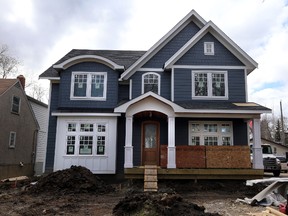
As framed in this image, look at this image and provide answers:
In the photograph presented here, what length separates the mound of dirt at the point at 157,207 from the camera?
6840mm

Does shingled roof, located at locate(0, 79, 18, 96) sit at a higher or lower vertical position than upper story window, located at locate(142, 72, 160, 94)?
higher

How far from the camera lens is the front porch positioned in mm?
12242

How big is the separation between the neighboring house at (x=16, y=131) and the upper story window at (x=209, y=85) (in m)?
12.5

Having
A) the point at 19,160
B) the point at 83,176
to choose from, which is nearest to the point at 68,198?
the point at 83,176

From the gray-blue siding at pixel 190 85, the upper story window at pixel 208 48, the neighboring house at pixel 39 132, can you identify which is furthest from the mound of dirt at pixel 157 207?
the neighboring house at pixel 39 132

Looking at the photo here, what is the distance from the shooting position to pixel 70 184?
11578 millimetres

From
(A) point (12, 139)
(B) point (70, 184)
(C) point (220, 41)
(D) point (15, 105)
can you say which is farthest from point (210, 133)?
(D) point (15, 105)

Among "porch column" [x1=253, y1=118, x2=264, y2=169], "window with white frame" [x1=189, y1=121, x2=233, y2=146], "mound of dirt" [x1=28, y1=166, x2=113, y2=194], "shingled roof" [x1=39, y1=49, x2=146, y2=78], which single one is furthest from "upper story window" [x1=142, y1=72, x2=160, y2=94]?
"mound of dirt" [x1=28, y1=166, x2=113, y2=194]

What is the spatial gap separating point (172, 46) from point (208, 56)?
209 cm

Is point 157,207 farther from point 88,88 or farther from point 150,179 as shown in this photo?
point 88,88

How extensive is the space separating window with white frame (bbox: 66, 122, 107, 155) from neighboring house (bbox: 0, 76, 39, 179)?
675 cm

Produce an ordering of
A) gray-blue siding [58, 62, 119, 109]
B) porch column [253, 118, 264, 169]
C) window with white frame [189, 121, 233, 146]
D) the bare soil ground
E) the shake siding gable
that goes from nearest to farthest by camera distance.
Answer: the bare soil ground
porch column [253, 118, 264, 169]
window with white frame [189, 121, 233, 146]
gray-blue siding [58, 62, 119, 109]
the shake siding gable

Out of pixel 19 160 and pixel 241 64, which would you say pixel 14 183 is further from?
pixel 241 64

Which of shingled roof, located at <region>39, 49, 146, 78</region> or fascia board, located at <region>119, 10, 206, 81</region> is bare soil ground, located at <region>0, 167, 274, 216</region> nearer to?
fascia board, located at <region>119, 10, 206, 81</region>
